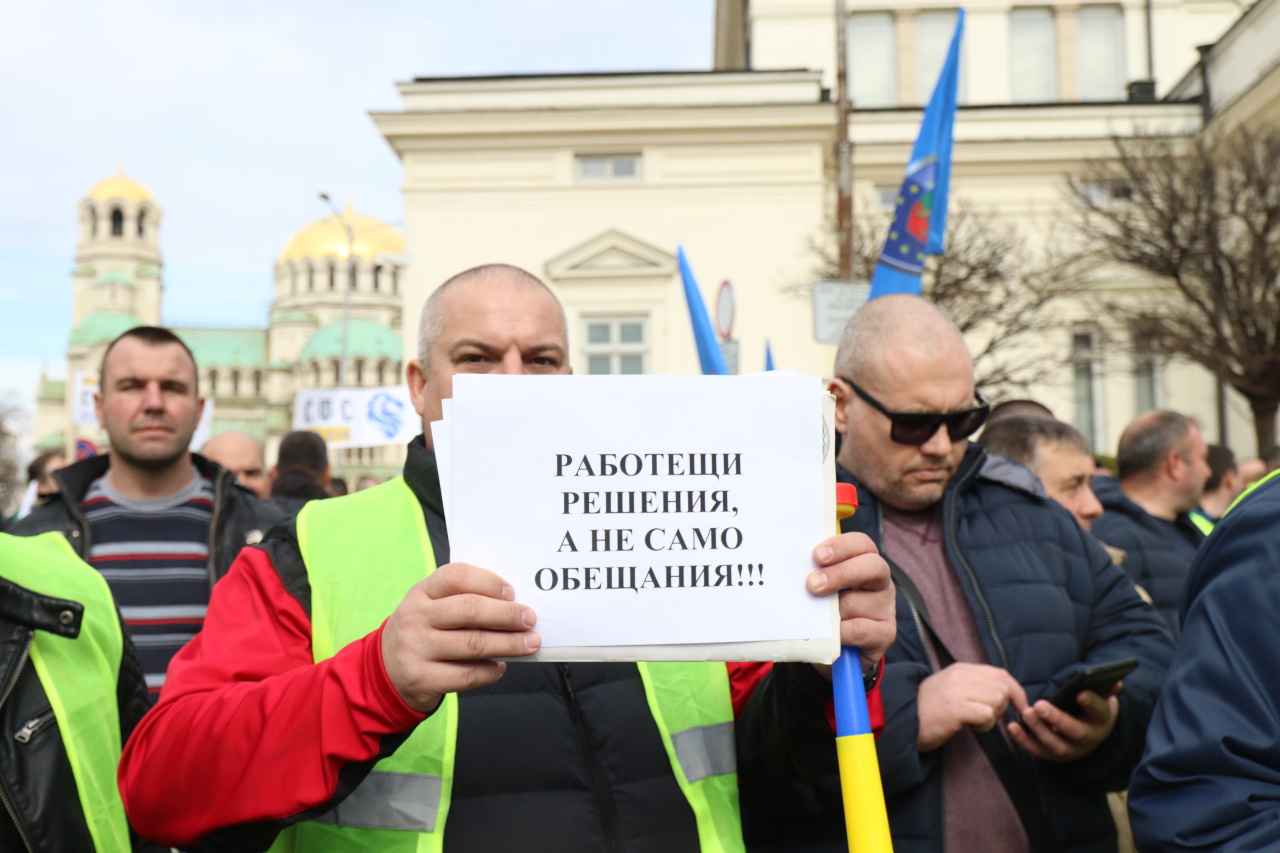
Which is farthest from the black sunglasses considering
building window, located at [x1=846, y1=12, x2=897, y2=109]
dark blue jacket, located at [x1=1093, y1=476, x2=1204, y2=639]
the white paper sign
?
building window, located at [x1=846, y1=12, x2=897, y2=109]

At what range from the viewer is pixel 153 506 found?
4.35 meters

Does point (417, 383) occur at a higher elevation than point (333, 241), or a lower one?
lower

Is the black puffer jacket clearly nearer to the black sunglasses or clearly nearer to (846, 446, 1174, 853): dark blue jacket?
the black sunglasses

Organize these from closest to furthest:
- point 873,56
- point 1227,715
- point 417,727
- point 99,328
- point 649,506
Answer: point 1227,715, point 649,506, point 417,727, point 873,56, point 99,328

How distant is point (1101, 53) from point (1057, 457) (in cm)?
2638

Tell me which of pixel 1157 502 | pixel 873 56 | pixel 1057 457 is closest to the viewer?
pixel 1057 457

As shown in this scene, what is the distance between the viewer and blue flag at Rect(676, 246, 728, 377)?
217 centimetres

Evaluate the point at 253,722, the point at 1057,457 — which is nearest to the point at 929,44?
the point at 1057,457

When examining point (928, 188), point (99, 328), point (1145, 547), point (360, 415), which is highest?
point (99, 328)

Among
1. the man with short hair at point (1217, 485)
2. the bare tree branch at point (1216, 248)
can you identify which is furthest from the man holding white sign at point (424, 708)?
the bare tree branch at point (1216, 248)

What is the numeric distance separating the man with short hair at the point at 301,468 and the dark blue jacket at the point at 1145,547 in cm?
399

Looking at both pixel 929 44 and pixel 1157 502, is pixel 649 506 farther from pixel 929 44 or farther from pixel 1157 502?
pixel 929 44

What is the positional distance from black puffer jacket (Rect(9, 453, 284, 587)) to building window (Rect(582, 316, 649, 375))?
1869 cm

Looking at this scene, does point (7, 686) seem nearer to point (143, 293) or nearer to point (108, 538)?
point (108, 538)
